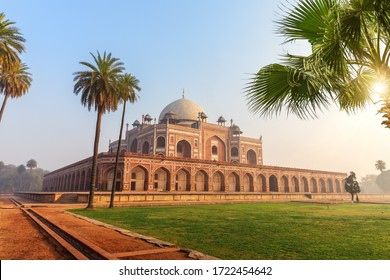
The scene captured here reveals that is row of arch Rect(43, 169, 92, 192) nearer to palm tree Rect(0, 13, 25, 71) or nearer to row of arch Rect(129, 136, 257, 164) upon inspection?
row of arch Rect(129, 136, 257, 164)

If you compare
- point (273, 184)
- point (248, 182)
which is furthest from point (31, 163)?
point (273, 184)

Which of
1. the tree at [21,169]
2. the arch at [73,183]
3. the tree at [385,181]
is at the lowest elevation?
the arch at [73,183]

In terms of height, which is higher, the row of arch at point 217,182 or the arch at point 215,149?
the arch at point 215,149

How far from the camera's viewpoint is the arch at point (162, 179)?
37.5 meters

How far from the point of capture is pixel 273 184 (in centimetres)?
5094

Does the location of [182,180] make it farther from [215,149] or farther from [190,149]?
[215,149]

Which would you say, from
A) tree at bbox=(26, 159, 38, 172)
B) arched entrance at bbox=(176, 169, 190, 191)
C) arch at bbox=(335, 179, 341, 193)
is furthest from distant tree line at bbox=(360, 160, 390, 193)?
tree at bbox=(26, 159, 38, 172)

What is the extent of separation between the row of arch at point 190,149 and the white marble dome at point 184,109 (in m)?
7.90

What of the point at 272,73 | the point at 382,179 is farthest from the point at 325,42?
the point at 382,179

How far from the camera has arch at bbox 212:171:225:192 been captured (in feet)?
139

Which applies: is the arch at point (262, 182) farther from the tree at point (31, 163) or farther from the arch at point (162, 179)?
the tree at point (31, 163)

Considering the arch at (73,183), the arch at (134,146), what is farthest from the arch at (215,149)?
the arch at (73,183)

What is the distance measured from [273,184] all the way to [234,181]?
1093cm

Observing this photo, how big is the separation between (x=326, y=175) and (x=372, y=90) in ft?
199
